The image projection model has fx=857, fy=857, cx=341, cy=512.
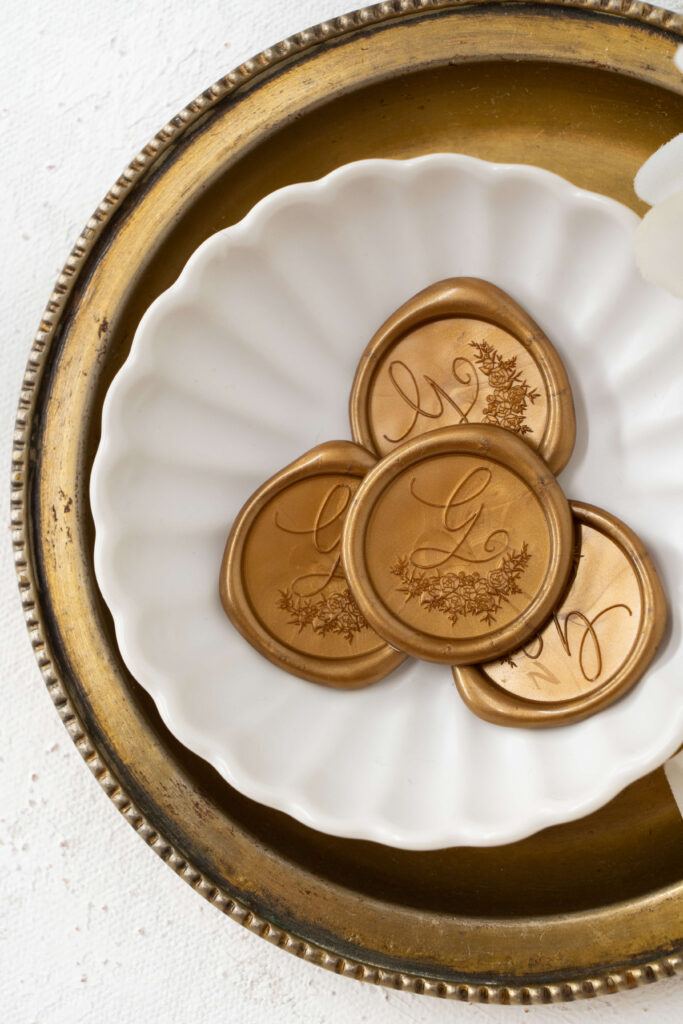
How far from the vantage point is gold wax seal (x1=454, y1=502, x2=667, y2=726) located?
0.50 meters

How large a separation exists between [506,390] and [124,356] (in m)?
0.25

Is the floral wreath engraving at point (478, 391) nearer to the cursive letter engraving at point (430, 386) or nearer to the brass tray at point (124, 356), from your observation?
the cursive letter engraving at point (430, 386)

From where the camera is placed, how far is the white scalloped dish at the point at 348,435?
486 millimetres

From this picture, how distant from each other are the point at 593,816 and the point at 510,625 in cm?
13

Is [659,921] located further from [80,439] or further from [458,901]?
[80,439]

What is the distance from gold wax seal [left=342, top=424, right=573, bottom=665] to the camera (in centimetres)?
52

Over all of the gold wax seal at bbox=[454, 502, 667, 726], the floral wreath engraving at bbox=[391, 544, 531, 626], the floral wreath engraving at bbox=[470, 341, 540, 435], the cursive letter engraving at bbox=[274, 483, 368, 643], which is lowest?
the gold wax seal at bbox=[454, 502, 667, 726]

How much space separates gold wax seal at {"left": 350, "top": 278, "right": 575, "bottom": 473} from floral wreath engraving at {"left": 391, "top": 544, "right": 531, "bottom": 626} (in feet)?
0.22

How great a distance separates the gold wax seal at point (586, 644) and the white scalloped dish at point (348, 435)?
0.01 m

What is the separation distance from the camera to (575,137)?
1.76 feet

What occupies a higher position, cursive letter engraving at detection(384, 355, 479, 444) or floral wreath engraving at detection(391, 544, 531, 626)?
cursive letter engraving at detection(384, 355, 479, 444)

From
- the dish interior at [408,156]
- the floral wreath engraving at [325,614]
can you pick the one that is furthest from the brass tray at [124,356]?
the floral wreath engraving at [325,614]

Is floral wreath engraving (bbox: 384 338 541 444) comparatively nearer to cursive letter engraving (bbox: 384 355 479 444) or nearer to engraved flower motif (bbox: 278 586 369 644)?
cursive letter engraving (bbox: 384 355 479 444)

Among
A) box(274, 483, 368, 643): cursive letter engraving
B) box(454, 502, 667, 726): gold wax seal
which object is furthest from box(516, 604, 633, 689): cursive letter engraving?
box(274, 483, 368, 643): cursive letter engraving
